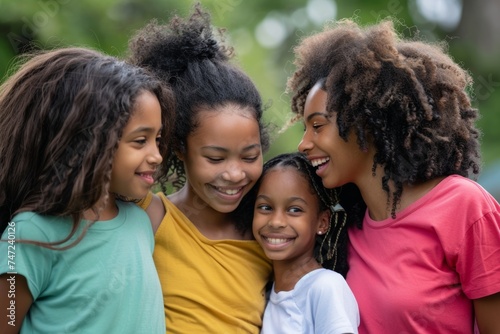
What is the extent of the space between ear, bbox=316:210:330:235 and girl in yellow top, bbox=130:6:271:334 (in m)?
0.27

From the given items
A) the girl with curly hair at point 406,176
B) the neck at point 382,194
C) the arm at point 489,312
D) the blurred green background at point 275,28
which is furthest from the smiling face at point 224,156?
the blurred green background at point 275,28

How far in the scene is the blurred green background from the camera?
4.96 metres

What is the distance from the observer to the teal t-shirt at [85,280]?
2.48 m

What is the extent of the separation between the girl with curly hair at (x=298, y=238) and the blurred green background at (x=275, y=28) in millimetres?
1172

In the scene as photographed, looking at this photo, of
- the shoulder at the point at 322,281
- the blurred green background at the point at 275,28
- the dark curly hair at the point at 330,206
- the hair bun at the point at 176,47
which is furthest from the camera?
the blurred green background at the point at 275,28

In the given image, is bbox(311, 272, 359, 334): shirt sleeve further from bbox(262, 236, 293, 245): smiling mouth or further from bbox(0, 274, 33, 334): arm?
bbox(0, 274, 33, 334): arm

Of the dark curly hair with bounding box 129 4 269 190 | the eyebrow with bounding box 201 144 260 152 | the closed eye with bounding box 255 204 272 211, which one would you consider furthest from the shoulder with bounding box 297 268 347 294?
the dark curly hair with bounding box 129 4 269 190

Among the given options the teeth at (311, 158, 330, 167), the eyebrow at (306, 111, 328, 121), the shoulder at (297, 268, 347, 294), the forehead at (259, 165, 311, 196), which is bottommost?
the shoulder at (297, 268, 347, 294)

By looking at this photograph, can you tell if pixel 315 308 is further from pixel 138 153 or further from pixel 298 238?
pixel 138 153

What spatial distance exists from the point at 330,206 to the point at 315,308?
495 millimetres

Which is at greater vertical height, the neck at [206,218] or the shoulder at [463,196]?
the shoulder at [463,196]

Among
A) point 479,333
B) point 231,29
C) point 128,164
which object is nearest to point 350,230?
point 479,333

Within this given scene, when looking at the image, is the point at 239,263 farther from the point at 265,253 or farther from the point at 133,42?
the point at 133,42

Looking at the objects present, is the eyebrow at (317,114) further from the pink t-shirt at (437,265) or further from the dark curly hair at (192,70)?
the pink t-shirt at (437,265)
